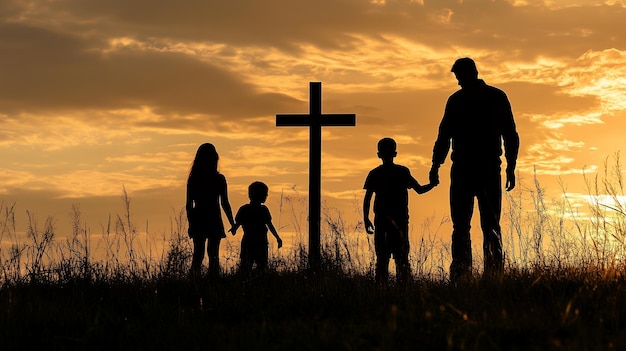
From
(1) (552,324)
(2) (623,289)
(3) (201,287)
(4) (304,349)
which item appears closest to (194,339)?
(4) (304,349)

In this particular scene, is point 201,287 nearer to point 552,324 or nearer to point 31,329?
point 31,329

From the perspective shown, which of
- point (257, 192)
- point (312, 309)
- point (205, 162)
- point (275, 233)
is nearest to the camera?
point (312, 309)

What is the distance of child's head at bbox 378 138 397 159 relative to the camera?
9695 millimetres

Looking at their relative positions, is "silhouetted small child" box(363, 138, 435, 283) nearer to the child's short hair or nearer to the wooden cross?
the child's short hair

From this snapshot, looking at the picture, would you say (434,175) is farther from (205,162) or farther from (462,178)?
(205,162)

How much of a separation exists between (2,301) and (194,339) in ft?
7.84

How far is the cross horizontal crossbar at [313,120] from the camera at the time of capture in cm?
1208

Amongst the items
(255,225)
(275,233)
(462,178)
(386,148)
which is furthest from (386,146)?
(255,225)

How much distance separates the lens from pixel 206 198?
37.0ft

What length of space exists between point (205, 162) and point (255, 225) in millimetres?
1147

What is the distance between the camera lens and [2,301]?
7449mm

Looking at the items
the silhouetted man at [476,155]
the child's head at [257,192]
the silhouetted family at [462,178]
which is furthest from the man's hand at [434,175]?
the child's head at [257,192]

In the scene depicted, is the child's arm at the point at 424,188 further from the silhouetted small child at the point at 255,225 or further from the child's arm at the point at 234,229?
the child's arm at the point at 234,229

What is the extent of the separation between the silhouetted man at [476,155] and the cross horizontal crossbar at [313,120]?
2.90 m
